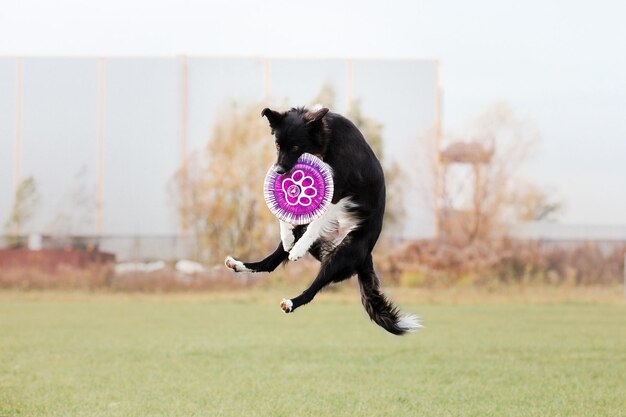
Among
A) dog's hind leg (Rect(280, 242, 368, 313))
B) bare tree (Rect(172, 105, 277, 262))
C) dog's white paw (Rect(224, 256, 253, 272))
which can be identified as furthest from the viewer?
bare tree (Rect(172, 105, 277, 262))

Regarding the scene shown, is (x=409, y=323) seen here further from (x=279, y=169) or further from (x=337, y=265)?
(x=279, y=169)

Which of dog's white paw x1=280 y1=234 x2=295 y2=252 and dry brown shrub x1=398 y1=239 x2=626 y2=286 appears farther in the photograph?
dry brown shrub x1=398 y1=239 x2=626 y2=286

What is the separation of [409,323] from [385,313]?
90 millimetres

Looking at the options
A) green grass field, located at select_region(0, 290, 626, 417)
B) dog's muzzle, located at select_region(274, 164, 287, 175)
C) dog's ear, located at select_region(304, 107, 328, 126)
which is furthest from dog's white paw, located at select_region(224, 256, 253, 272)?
green grass field, located at select_region(0, 290, 626, 417)

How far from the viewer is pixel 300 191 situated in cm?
291

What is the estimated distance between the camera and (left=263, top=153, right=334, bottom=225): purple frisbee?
2.90 m

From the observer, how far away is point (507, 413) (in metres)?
12.1

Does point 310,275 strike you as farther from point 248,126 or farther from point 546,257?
point 248,126

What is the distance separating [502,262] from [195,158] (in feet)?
34.2

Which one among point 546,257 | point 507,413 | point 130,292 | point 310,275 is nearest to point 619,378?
point 507,413

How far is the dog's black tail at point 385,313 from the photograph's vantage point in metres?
3.22

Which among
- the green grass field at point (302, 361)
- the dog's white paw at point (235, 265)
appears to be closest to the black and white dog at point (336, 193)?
the dog's white paw at point (235, 265)

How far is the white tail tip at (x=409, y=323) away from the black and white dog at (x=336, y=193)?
0.89 feet

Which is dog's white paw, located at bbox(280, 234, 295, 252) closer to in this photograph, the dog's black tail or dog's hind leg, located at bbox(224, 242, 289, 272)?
dog's hind leg, located at bbox(224, 242, 289, 272)
